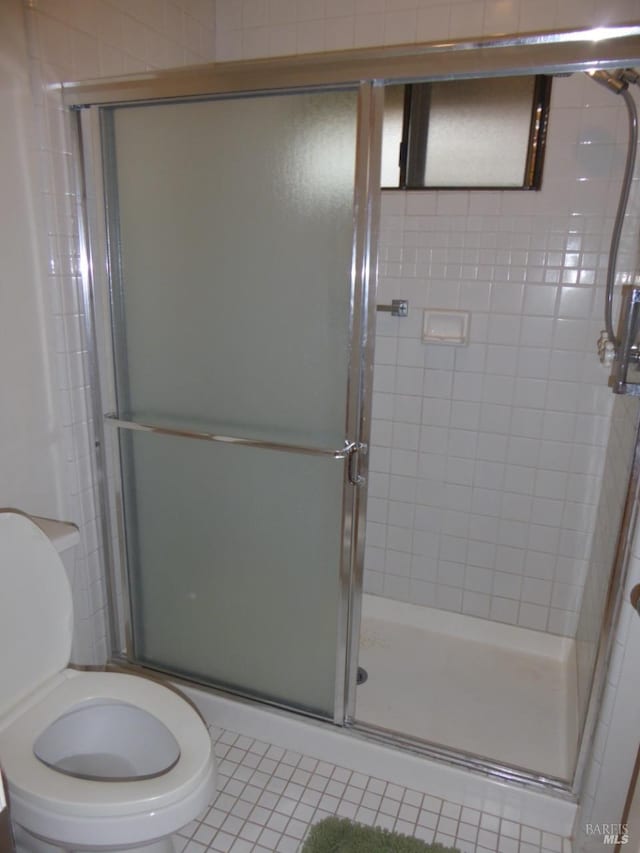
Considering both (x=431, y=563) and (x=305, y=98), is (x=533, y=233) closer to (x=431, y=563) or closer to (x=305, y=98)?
(x=305, y=98)

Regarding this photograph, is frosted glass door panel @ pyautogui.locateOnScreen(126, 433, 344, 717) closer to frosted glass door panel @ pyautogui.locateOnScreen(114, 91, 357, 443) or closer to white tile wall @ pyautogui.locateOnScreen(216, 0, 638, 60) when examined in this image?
frosted glass door panel @ pyautogui.locateOnScreen(114, 91, 357, 443)

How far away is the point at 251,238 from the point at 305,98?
346 mm

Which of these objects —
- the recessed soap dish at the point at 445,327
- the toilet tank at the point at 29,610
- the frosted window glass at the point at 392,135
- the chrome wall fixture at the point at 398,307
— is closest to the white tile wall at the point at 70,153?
the toilet tank at the point at 29,610

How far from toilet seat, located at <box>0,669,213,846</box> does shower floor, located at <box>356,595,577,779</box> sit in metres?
0.72

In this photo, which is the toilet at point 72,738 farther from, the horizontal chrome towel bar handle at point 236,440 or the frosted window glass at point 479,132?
the frosted window glass at point 479,132

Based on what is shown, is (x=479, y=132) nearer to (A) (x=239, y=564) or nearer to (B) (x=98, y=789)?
(A) (x=239, y=564)

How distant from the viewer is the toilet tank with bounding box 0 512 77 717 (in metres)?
1.34

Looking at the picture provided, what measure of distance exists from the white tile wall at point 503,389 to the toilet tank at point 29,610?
4.28 feet

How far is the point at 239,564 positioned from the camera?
1.80m

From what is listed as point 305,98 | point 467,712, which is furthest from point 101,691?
point 305,98

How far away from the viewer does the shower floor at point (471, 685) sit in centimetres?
181

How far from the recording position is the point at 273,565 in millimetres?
1749

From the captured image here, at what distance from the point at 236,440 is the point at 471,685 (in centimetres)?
122

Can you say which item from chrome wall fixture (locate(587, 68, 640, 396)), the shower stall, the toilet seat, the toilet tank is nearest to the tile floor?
the shower stall
